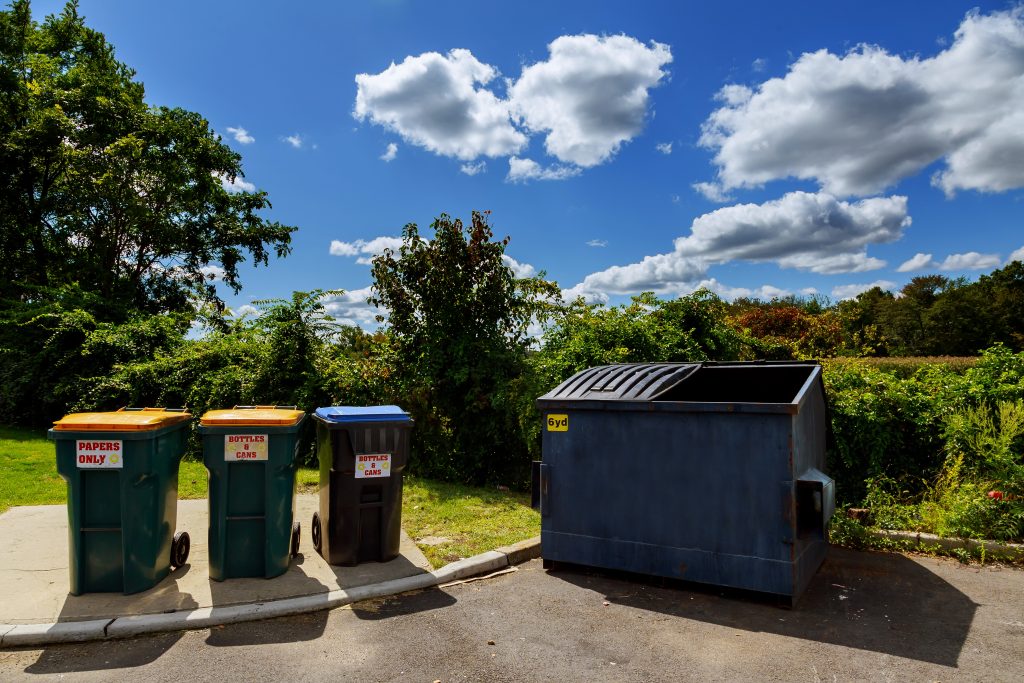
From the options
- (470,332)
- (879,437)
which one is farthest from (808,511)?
(470,332)

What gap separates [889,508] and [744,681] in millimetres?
3664

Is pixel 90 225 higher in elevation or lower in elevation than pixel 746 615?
higher

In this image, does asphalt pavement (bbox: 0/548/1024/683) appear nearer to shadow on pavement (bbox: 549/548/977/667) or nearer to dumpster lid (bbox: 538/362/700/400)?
shadow on pavement (bbox: 549/548/977/667)

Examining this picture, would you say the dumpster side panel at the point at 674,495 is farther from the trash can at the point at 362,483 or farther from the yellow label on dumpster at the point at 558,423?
the trash can at the point at 362,483

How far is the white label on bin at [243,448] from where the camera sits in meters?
4.43

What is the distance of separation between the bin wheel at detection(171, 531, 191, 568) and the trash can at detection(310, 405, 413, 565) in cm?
104

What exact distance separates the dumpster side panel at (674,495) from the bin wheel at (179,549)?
2817 mm

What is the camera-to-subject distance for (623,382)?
5117 mm

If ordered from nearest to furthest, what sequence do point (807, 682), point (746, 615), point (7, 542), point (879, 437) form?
point (807, 682), point (746, 615), point (7, 542), point (879, 437)

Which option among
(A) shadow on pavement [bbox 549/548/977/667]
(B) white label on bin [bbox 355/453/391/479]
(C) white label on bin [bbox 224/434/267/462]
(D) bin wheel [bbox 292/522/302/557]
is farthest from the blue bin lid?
(A) shadow on pavement [bbox 549/548/977/667]

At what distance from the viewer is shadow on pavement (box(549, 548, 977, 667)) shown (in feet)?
12.2

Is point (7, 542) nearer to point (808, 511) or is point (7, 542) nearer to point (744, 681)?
point (744, 681)

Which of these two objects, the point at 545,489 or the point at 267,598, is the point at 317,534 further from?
the point at 545,489

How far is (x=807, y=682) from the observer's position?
3.21 meters
